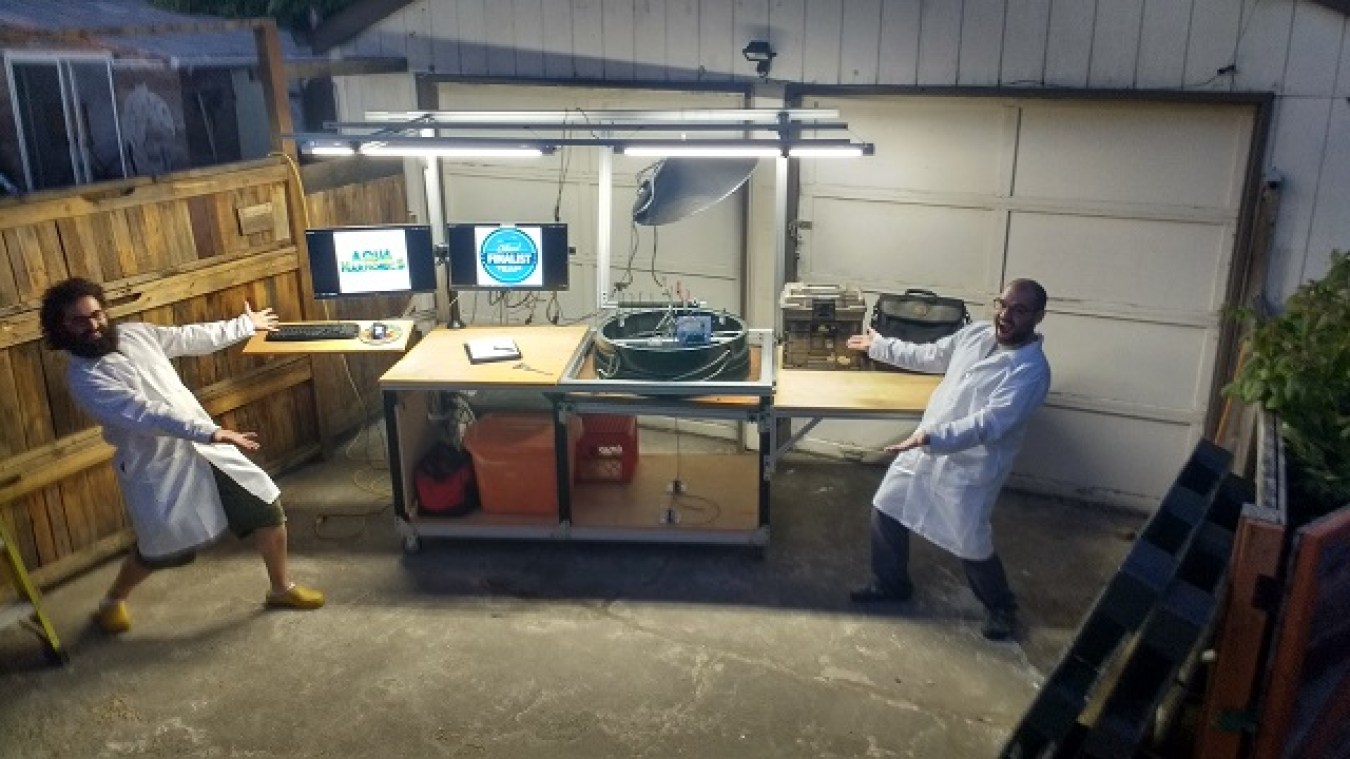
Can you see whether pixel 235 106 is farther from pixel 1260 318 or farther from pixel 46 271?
pixel 1260 318

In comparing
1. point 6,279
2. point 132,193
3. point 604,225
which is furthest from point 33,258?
point 604,225

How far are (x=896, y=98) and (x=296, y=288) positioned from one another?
3240 mm

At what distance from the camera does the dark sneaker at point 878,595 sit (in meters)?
4.62

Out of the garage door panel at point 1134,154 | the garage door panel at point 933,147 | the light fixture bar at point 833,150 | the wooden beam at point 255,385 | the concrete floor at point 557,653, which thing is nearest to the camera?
the concrete floor at point 557,653

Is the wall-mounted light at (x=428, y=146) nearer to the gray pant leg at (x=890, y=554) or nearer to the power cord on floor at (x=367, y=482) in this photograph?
the power cord on floor at (x=367, y=482)

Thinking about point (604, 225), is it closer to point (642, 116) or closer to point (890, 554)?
point (642, 116)

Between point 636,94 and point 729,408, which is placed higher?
point 636,94

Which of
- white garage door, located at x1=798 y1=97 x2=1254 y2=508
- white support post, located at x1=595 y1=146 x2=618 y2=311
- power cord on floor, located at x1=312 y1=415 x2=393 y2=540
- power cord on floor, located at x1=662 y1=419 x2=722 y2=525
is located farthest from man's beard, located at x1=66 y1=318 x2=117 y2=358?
white garage door, located at x1=798 y1=97 x2=1254 y2=508

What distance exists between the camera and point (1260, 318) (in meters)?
3.82

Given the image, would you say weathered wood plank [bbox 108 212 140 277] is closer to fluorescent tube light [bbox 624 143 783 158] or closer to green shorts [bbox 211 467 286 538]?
green shorts [bbox 211 467 286 538]

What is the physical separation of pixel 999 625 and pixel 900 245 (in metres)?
2.09

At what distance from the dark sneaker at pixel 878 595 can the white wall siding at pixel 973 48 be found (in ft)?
6.76

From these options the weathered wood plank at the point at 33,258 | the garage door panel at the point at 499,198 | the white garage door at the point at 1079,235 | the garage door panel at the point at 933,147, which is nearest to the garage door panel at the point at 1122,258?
the white garage door at the point at 1079,235

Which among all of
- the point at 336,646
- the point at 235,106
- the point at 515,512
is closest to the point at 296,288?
the point at 235,106
